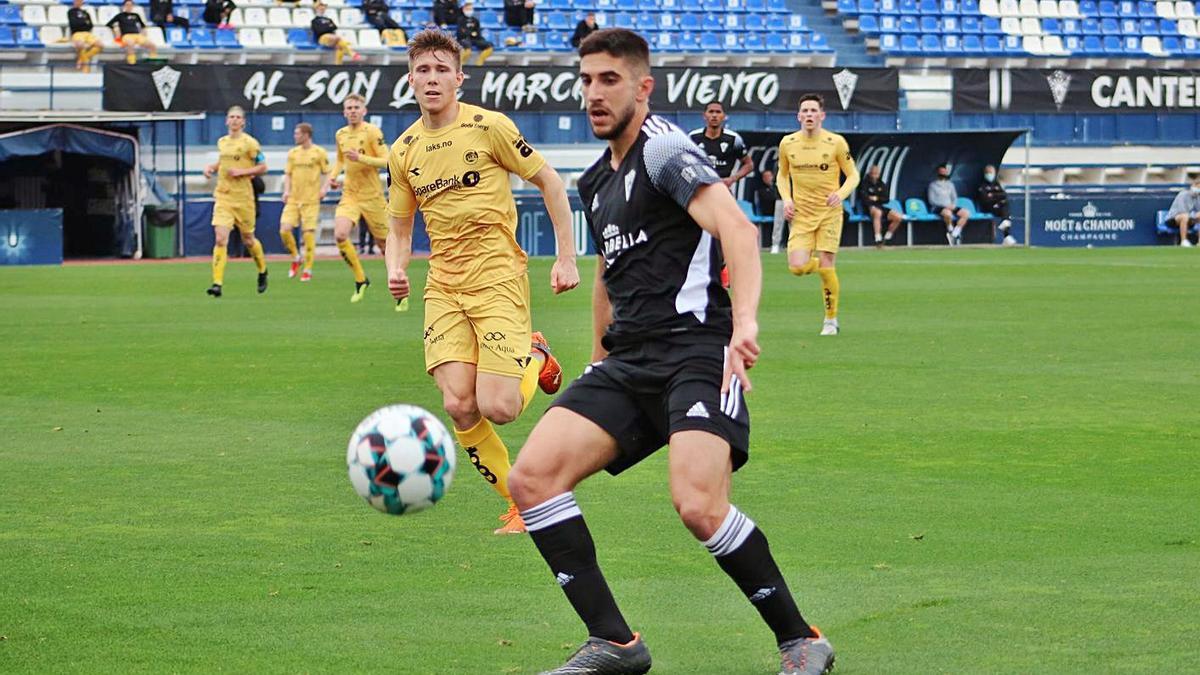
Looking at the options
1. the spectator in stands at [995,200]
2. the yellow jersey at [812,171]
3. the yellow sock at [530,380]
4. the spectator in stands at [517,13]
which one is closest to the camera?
the yellow sock at [530,380]

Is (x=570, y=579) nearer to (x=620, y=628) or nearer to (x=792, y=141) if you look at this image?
(x=620, y=628)

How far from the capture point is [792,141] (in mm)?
20156

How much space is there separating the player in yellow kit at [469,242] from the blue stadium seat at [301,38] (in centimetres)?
3235

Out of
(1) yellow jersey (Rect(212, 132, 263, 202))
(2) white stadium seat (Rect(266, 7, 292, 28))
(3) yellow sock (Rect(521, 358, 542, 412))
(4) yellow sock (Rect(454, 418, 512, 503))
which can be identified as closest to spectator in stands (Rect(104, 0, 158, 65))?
(2) white stadium seat (Rect(266, 7, 292, 28))

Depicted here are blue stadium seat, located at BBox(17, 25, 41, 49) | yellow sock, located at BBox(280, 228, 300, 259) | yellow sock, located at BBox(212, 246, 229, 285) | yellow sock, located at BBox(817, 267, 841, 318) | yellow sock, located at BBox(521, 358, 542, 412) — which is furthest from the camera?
blue stadium seat, located at BBox(17, 25, 41, 49)

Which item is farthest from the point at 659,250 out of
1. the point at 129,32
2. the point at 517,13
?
the point at 517,13

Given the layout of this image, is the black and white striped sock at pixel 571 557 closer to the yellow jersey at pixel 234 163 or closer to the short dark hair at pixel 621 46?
the short dark hair at pixel 621 46

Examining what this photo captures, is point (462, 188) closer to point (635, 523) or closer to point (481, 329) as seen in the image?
point (481, 329)

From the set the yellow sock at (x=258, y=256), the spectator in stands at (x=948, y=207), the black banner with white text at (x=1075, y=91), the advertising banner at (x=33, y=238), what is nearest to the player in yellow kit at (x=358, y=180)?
the yellow sock at (x=258, y=256)

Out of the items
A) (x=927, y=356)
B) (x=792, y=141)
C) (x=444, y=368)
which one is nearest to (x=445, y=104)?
(x=444, y=368)

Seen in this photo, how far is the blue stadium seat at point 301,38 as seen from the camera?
40375 mm

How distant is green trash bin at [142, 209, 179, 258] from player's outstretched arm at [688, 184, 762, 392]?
3298 centimetres

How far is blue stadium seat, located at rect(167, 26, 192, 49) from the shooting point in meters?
39.0

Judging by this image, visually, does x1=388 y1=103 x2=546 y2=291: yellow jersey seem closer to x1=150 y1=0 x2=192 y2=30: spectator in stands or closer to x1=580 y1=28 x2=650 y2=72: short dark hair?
x1=580 y1=28 x2=650 y2=72: short dark hair
